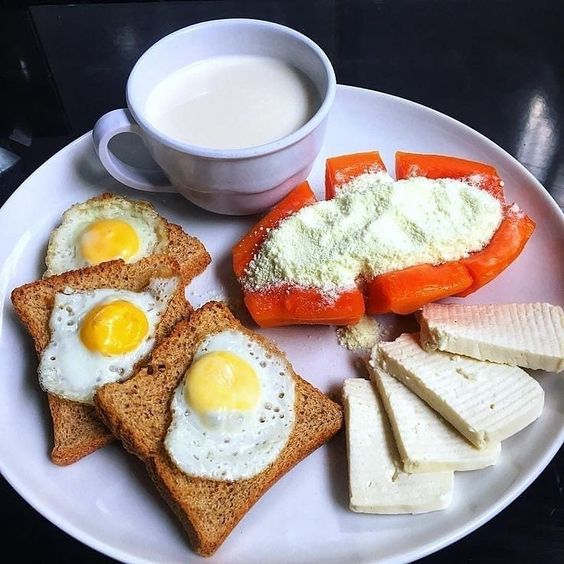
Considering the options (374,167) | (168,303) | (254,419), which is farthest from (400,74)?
(254,419)

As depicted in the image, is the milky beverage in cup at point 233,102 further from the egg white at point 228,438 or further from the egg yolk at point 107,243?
the egg white at point 228,438

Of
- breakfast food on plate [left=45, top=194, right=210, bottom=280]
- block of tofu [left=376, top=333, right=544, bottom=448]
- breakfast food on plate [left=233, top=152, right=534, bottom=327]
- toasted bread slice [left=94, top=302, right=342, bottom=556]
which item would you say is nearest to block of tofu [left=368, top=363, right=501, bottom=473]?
block of tofu [left=376, top=333, right=544, bottom=448]

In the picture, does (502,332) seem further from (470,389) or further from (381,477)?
(381,477)

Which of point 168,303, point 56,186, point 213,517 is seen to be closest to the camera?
point 213,517

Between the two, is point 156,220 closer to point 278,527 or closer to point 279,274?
point 279,274

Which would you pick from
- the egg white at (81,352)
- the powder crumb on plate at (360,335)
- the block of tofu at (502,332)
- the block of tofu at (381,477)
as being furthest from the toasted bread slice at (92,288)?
the block of tofu at (502,332)

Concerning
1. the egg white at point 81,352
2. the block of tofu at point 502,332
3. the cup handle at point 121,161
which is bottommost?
the block of tofu at point 502,332
